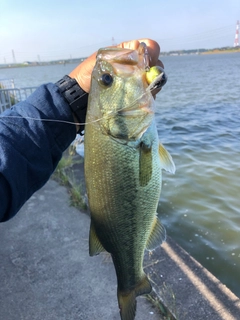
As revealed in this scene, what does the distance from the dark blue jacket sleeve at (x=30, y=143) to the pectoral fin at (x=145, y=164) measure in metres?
0.60

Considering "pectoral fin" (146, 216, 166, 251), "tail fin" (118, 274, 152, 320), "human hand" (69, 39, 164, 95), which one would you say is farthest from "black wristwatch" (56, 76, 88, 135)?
"tail fin" (118, 274, 152, 320)

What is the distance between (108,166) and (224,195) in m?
5.97

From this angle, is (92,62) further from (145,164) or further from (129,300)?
(129,300)

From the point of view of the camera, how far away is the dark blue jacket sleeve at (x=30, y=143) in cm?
179

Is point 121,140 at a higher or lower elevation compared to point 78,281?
higher

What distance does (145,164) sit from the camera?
167 cm

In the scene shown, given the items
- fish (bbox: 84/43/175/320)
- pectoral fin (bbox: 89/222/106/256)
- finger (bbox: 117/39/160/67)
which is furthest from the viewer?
pectoral fin (bbox: 89/222/106/256)

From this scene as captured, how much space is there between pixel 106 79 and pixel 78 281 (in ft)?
8.31

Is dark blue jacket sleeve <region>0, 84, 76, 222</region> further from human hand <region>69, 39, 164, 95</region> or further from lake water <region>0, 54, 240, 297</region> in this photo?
lake water <region>0, 54, 240, 297</region>

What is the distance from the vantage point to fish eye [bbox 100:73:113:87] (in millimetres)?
1625

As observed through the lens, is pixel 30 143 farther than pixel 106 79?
Yes

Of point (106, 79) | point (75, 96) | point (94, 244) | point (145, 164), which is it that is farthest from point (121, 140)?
point (94, 244)

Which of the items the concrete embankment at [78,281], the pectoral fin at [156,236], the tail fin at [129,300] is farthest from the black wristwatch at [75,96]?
the concrete embankment at [78,281]

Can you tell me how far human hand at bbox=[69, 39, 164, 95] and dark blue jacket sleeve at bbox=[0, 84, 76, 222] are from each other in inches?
6.6
